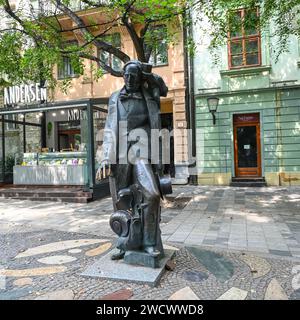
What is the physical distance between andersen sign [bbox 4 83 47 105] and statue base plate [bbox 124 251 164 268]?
11.6m

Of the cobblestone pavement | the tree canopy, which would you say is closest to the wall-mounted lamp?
the tree canopy

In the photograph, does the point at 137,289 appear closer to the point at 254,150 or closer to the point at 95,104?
the point at 95,104

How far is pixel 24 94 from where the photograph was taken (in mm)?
14406

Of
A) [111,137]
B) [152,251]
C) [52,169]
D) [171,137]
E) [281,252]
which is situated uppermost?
[171,137]

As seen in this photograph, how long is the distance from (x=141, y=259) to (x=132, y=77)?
220 centimetres

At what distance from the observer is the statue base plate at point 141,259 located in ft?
12.0

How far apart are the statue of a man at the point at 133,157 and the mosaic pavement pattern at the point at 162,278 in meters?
0.51

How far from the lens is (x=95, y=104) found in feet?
35.2

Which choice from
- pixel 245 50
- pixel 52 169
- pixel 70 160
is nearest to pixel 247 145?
pixel 245 50

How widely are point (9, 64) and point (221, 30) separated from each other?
5.92 meters

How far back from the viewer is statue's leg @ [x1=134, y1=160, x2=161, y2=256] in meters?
3.66

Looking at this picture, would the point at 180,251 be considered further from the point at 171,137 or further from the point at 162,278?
the point at 171,137

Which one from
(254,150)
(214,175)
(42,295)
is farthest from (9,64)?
(254,150)

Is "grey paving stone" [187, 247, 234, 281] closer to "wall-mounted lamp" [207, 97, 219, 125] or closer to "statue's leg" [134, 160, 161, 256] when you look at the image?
"statue's leg" [134, 160, 161, 256]
